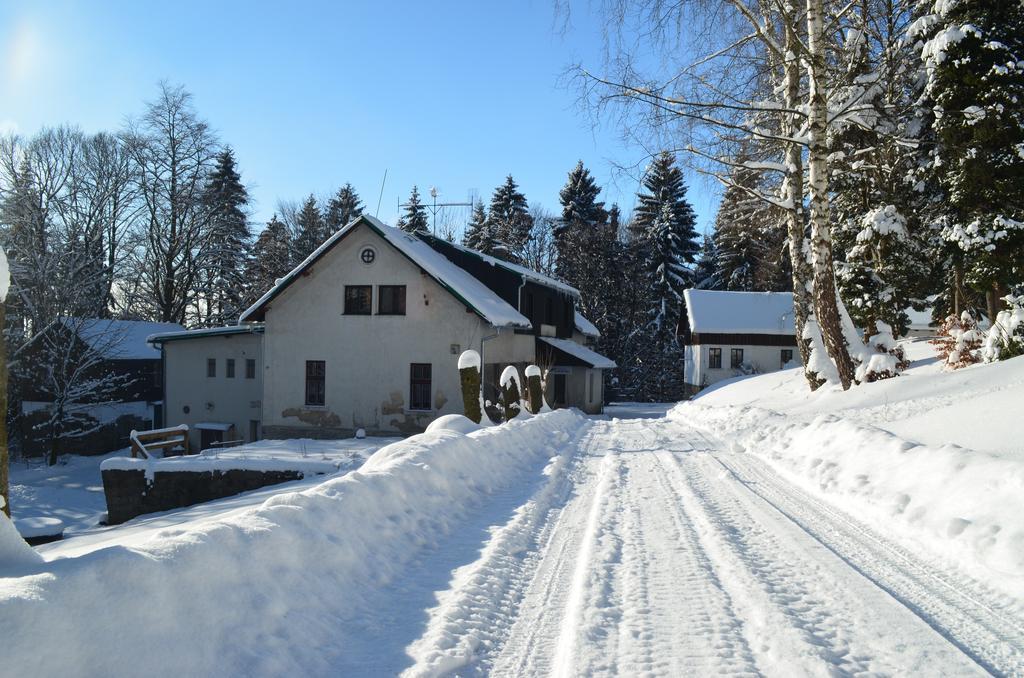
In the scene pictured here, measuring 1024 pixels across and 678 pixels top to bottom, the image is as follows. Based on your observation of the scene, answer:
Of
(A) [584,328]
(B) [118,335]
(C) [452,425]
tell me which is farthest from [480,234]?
(C) [452,425]

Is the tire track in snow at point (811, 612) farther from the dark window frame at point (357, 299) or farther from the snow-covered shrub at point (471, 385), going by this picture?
the dark window frame at point (357, 299)

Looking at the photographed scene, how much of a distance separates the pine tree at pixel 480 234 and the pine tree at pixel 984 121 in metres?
35.7

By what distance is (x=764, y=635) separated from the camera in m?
3.76

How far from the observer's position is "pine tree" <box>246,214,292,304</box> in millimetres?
43906

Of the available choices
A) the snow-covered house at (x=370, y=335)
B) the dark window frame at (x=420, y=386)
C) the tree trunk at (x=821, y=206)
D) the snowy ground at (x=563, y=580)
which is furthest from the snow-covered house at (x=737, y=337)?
the snowy ground at (x=563, y=580)

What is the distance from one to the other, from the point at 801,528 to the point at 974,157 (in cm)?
1480

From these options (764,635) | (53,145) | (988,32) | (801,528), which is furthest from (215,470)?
(53,145)

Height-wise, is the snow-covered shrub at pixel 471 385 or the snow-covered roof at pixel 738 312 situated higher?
the snow-covered roof at pixel 738 312

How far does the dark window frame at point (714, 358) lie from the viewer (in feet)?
137

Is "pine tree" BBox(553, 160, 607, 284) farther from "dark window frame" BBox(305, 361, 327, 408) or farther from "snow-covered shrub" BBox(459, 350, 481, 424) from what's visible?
"snow-covered shrub" BBox(459, 350, 481, 424)

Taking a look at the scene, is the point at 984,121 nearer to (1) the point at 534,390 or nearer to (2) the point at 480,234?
(1) the point at 534,390

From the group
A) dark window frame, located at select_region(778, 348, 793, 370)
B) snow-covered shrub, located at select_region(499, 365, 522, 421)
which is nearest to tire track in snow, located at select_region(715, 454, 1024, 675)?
snow-covered shrub, located at select_region(499, 365, 522, 421)

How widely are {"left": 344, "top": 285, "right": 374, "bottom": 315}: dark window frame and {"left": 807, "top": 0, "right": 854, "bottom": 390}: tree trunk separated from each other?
47.1 ft

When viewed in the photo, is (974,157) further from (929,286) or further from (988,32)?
(929,286)
